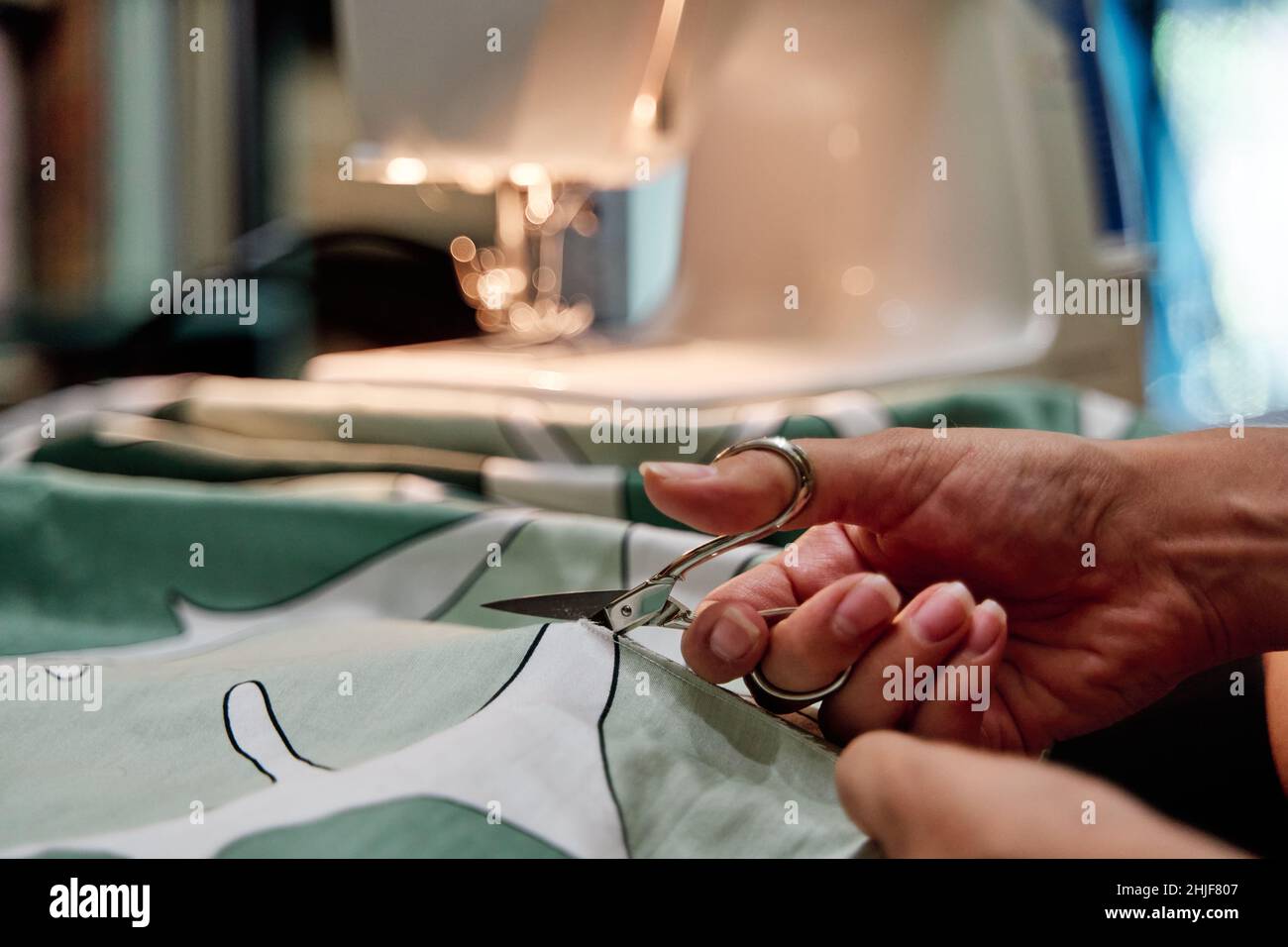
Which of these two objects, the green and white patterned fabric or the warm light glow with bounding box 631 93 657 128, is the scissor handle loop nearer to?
the green and white patterned fabric

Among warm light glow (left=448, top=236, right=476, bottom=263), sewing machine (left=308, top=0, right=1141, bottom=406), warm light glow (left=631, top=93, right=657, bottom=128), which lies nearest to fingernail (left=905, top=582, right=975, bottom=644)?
sewing machine (left=308, top=0, right=1141, bottom=406)

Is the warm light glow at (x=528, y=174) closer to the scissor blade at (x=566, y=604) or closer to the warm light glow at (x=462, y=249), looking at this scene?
the scissor blade at (x=566, y=604)

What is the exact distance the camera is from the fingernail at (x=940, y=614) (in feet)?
1.24

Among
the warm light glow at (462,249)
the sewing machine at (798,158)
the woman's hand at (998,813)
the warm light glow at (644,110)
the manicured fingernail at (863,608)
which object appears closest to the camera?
the woman's hand at (998,813)

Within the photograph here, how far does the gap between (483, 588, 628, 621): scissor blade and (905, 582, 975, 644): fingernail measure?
0.11m

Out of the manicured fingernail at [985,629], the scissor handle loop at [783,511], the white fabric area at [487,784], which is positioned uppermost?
the scissor handle loop at [783,511]

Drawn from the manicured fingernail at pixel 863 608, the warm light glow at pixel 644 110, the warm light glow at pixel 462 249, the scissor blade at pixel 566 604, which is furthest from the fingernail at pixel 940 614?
the warm light glow at pixel 462 249

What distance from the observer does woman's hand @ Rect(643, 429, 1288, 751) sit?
0.45 metres

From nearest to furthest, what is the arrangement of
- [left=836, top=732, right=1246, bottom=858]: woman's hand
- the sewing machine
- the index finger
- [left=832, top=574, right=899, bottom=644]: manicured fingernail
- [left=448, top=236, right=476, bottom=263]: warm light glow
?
[left=836, top=732, right=1246, bottom=858]: woman's hand → [left=832, top=574, right=899, bottom=644]: manicured fingernail → the index finger → the sewing machine → [left=448, top=236, right=476, bottom=263]: warm light glow

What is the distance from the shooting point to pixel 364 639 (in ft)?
1.57

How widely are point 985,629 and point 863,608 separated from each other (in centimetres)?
6

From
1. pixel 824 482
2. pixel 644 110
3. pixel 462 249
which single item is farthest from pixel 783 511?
pixel 462 249

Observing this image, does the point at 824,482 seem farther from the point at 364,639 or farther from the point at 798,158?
the point at 798,158
